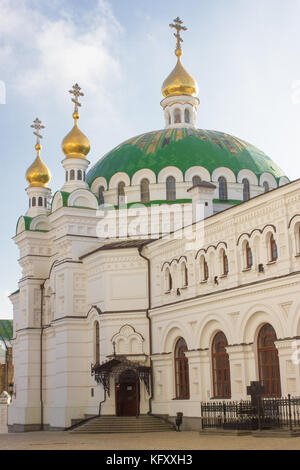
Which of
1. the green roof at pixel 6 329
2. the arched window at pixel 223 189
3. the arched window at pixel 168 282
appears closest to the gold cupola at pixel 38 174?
the arched window at pixel 223 189

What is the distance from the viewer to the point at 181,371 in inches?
987

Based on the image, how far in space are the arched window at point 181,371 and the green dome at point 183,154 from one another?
10.1 meters

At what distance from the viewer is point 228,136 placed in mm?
35500

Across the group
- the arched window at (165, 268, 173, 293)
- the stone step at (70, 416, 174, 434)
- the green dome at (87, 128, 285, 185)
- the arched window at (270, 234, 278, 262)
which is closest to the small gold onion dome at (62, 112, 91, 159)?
the green dome at (87, 128, 285, 185)

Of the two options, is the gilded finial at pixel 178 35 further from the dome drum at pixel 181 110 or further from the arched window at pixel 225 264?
the arched window at pixel 225 264

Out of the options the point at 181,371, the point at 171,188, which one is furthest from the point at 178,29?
the point at 181,371

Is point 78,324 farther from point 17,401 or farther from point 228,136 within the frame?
point 228,136

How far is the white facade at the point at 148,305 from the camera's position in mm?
20156

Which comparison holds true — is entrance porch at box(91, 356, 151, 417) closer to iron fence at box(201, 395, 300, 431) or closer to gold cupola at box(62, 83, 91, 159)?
iron fence at box(201, 395, 300, 431)

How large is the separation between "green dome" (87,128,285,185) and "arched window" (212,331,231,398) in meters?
11.5

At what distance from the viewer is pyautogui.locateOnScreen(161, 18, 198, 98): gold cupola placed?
36.7m
